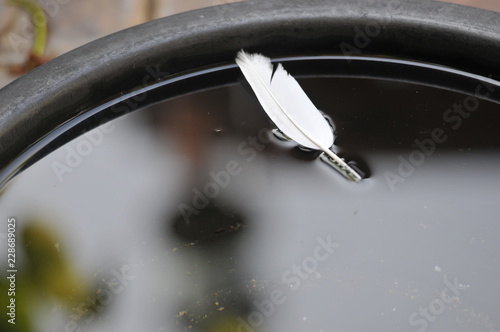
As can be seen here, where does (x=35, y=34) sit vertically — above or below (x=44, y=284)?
above

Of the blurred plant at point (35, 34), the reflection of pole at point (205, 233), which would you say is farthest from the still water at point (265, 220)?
the blurred plant at point (35, 34)

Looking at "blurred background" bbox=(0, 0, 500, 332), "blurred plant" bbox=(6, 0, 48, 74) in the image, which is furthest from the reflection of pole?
"blurred plant" bbox=(6, 0, 48, 74)

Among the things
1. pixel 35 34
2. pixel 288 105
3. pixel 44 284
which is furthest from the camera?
pixel 35 34

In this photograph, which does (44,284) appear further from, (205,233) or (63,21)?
(63,21)

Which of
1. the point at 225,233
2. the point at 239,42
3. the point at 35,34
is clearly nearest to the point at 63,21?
the point at 35,34

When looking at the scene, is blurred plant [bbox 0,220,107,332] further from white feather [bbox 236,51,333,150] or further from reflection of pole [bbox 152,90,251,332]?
white feather [bbox 236,51,333,150]

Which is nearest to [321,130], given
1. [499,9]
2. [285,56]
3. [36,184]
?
[285,56]
